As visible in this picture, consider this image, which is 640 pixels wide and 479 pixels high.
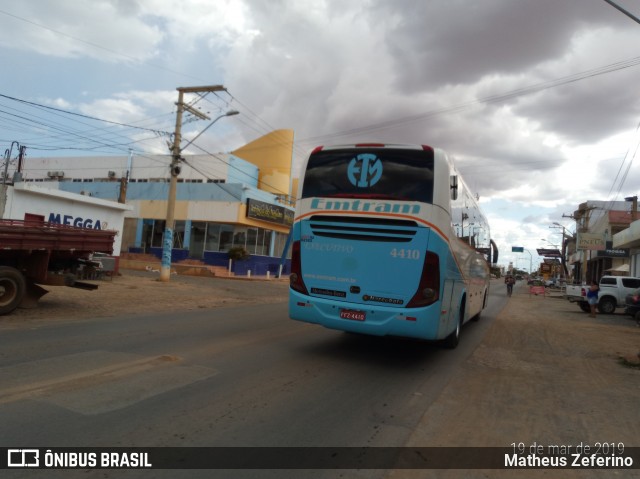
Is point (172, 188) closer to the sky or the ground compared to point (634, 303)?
closer to the sky

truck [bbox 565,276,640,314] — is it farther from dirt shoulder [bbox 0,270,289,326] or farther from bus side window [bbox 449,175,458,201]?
bus side window [bbox 449,175,458,201]

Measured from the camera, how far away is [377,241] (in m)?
7.20

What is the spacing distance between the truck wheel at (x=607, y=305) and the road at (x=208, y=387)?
1780 cm

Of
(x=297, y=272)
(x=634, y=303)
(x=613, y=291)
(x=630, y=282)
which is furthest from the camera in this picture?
(x=613, y=291)

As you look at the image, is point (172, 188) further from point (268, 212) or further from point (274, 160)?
point (274, 160)

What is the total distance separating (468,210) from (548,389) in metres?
4.59

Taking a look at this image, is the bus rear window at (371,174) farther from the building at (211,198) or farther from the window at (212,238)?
the window at (212,238)

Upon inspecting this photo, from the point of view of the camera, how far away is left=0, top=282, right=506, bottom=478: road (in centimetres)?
420

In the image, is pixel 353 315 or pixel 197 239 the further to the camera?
pixel 197 239

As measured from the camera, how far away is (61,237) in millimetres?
10898

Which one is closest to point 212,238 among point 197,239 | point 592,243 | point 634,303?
point 197,239

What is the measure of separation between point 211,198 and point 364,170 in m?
30.3

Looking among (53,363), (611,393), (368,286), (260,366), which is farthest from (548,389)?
(53,363)

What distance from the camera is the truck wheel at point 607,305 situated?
76.3 feet
